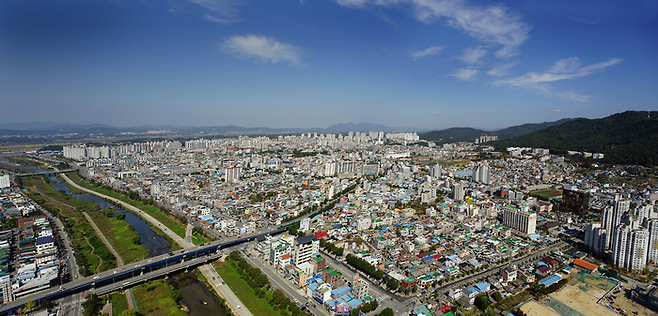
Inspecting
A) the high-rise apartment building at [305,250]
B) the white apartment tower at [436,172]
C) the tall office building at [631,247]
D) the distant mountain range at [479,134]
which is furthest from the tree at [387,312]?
the distant mountain range at [479,134]

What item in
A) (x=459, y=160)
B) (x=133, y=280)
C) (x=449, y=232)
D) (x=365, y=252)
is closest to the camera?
(x=133, y=280)

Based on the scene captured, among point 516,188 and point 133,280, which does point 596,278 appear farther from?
point 133,280

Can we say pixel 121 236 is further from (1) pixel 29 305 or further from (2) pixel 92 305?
(2) pixel 92 305

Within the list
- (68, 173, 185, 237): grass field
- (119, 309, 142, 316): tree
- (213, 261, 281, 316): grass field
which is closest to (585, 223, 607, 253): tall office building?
(213, 261, 281, 316): grass field

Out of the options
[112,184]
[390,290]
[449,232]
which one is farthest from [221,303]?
[112,184]

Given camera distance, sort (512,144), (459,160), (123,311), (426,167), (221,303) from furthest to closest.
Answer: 1. (512,144)
2. (459,160)
3. (426,167)
4. (221,303)
5. (123,311)

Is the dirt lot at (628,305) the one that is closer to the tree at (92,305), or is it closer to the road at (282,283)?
the road at (282,283)

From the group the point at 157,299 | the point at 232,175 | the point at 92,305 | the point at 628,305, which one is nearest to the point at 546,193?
the point at 628,305
